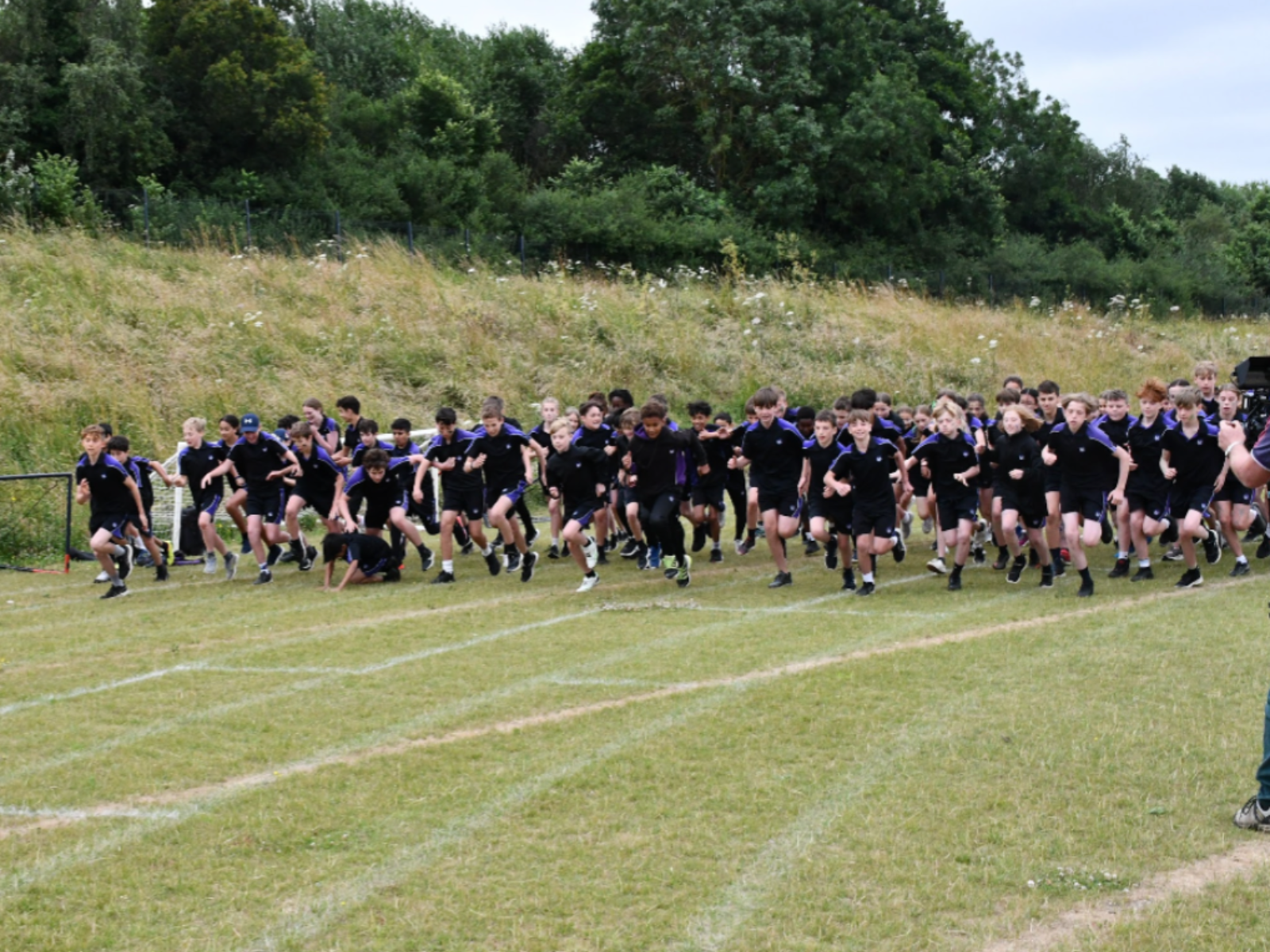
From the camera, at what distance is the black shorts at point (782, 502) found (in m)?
13.1

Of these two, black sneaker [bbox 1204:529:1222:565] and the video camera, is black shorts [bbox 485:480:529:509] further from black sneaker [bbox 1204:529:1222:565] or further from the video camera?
the video camera

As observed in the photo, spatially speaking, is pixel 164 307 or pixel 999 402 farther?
pixel 164 307

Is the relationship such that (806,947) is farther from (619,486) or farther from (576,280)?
(576,280)

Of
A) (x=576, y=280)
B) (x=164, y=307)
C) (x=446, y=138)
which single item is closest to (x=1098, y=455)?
(x=164, y=307)

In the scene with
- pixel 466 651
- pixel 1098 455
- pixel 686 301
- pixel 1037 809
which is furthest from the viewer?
pixel 686 301

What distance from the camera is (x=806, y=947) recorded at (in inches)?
181

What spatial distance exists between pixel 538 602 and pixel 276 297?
51.0 ft

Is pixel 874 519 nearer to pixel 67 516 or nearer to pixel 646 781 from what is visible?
pixel 646 781

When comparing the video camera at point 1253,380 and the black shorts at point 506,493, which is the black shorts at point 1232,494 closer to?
the video camera at point 1253,380

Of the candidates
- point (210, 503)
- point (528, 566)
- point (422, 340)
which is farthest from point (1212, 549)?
point (422, 340)

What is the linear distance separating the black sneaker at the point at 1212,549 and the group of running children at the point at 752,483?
0.04m

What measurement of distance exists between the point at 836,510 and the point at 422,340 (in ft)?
48.1

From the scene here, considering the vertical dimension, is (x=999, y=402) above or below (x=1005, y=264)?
below

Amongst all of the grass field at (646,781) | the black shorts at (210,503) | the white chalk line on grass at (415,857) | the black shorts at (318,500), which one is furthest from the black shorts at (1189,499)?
the black shorts at (210,503)
